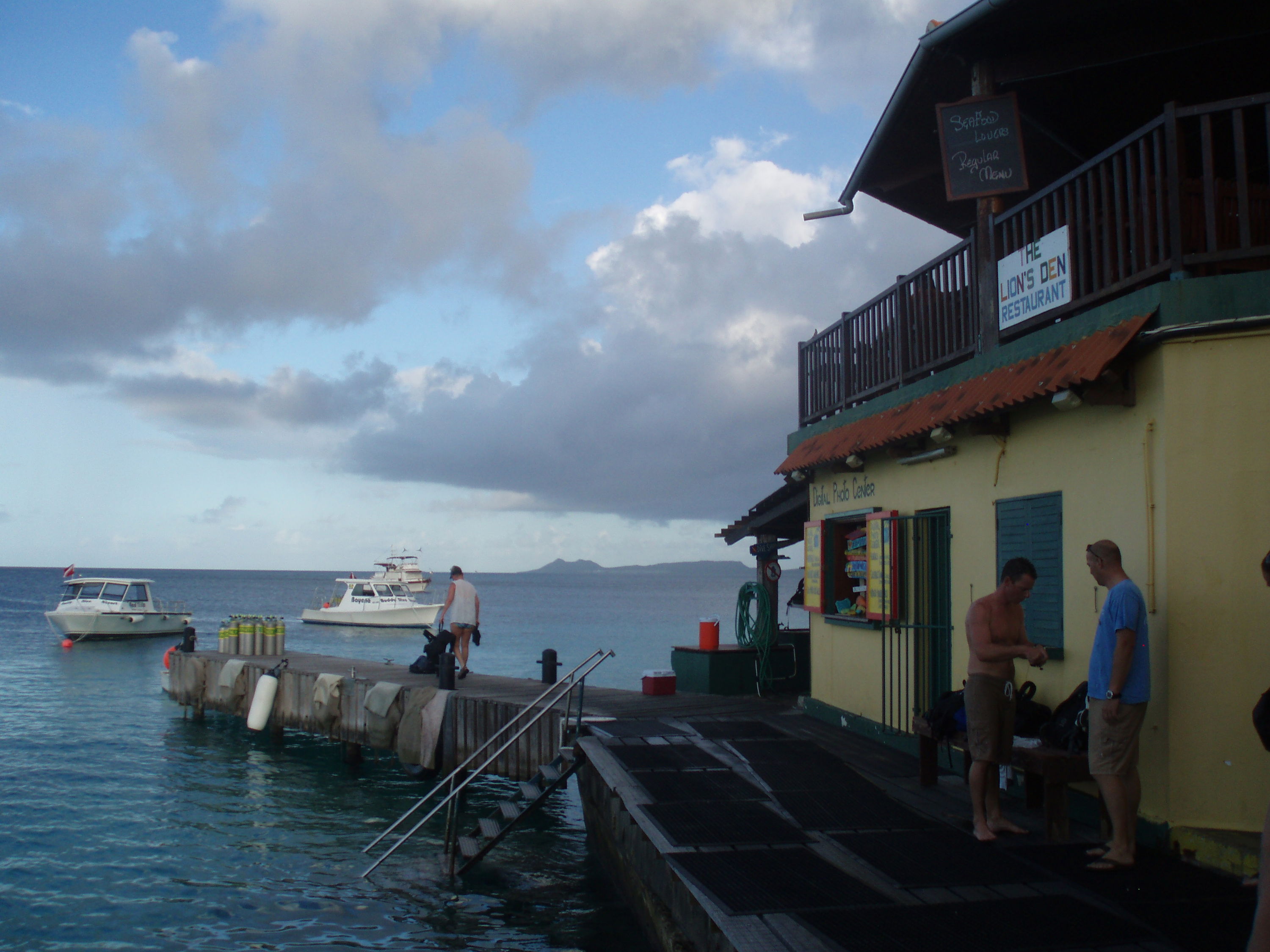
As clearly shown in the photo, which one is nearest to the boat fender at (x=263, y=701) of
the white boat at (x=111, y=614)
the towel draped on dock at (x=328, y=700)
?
the towel draped on dock at (x=328, y=700)

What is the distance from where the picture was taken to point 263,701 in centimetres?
1722

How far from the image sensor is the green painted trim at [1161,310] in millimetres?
5668

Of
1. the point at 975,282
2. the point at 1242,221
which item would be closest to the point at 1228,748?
the point at 1242,221

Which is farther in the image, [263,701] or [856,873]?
[263,701]

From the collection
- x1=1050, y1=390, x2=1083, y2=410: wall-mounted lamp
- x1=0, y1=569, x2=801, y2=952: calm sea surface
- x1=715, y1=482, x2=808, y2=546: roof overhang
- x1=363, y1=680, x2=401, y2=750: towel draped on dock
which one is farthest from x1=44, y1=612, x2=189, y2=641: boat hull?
x1=1050, y1=390, x2=1083, y2=410: wall-mounted lamp

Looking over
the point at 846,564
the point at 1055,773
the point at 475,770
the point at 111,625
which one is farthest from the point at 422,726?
the point at 111,625

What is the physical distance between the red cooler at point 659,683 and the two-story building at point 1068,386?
102 inches

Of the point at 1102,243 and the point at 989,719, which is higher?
the point at 1102,243

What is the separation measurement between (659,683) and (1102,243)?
27.0 ft

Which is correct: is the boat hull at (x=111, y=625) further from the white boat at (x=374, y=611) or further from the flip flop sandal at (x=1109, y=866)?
the flip flop sandal at (x=1109, y=866)

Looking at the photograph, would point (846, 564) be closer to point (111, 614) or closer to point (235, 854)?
point (235, 854)

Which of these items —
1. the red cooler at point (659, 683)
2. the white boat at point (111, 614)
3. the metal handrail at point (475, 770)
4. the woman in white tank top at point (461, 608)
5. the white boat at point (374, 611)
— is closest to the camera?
the metal handrail at point (475, 770)

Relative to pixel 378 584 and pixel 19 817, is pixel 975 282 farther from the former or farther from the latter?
pixel 378 584

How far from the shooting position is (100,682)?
31594mm
